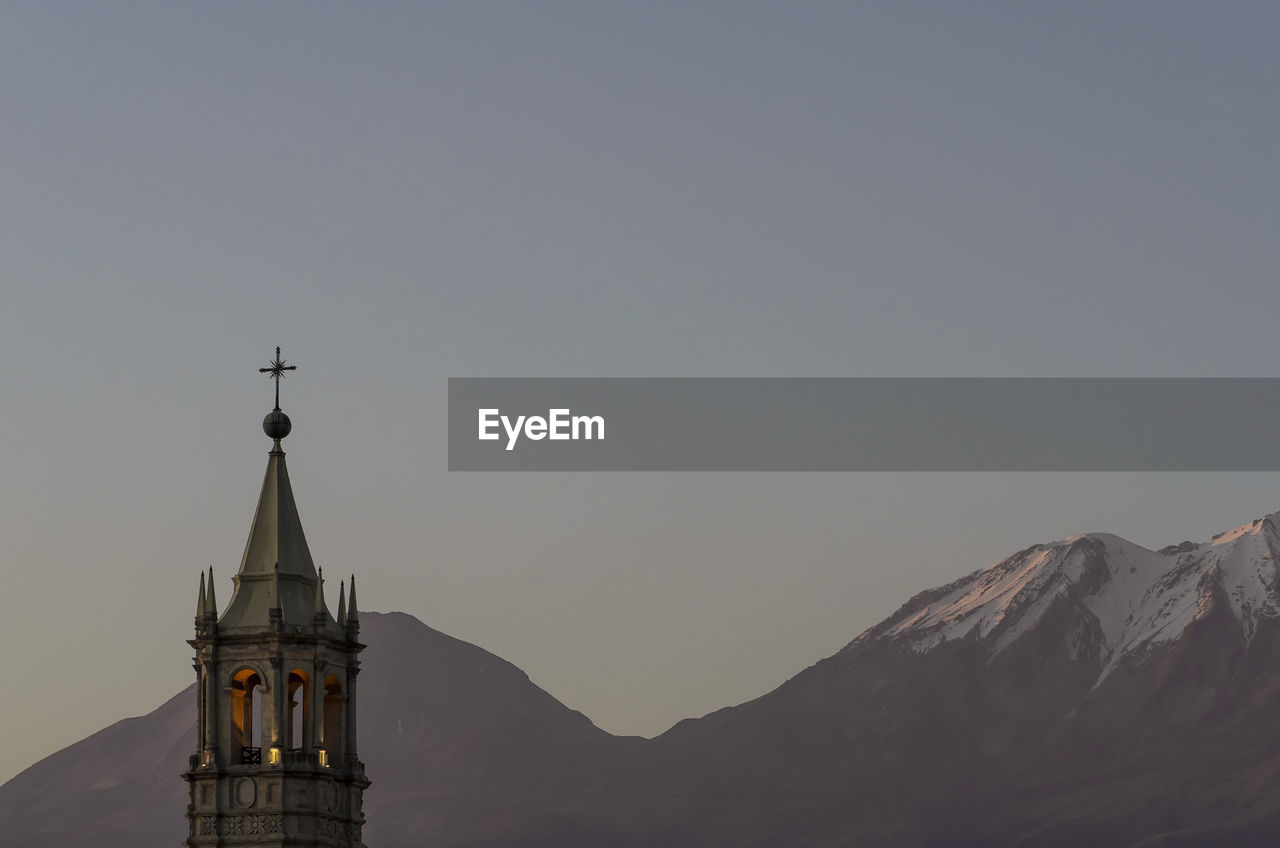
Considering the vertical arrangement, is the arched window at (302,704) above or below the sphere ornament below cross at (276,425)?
below

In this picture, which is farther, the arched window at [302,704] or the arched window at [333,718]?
the arched window at [333,718]

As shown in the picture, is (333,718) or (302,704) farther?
(333,718)

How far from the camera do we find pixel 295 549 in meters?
126

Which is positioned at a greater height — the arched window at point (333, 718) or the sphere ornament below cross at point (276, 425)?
the sphere ornament below cross at point (276, 425)

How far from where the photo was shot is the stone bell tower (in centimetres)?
12162

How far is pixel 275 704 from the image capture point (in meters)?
122

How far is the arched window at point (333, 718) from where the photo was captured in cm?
12519

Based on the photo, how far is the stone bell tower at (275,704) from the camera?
122m

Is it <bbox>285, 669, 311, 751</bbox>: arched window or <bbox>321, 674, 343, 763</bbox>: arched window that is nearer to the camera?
<bbox>285, 669, 311, 751</bbox>: arched window

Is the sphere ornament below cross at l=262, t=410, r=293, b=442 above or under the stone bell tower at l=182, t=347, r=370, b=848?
above

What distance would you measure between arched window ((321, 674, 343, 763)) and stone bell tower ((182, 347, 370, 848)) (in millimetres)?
40

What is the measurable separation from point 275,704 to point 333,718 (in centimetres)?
414

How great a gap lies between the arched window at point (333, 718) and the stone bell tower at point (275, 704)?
4 centimetres

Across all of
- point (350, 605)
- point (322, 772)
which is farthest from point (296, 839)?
point (350, 605)
